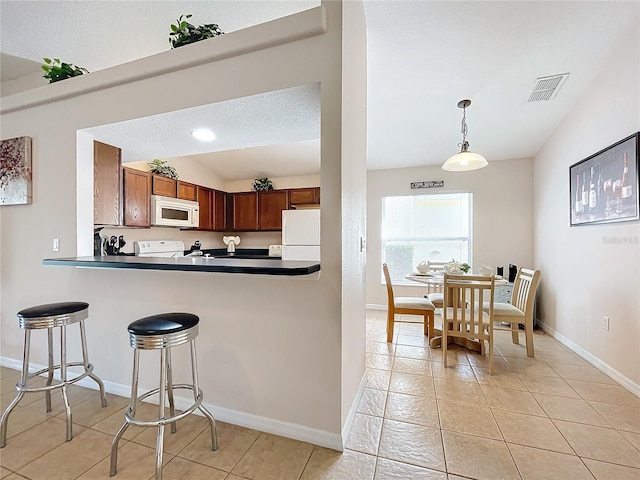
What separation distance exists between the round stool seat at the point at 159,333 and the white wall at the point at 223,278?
1.22 ft

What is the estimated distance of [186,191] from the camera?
4152 millimetres

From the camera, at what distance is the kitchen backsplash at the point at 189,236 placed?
11.9 feet

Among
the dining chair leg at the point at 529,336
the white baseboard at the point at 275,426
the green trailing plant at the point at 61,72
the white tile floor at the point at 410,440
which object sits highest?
the green trailing plant at the point at 61,72

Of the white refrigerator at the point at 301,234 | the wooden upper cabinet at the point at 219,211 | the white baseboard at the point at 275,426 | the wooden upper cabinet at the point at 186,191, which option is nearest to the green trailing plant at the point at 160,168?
the wooden upper cabinet at the point at 186,191

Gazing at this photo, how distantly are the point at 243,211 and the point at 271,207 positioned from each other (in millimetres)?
601

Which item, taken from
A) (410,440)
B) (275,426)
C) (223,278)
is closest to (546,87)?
(410,440)

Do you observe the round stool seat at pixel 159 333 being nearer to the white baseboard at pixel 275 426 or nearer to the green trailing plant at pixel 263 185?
the white baseboard at pixel 275 426

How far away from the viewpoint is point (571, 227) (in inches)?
119

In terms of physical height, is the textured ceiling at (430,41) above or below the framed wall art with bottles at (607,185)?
above

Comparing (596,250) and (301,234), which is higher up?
(301,234)

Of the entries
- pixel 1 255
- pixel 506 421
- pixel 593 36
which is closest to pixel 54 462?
pixel 1 255

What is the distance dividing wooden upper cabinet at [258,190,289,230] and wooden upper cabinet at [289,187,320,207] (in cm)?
10

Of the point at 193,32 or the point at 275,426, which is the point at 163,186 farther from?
the point at 275,426

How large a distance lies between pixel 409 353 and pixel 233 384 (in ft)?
6.29
